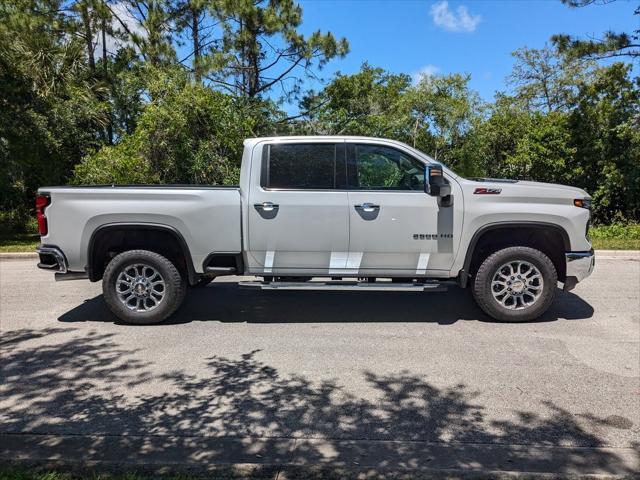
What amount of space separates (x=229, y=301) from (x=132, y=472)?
14.3ft

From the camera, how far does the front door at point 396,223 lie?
568 centimetres

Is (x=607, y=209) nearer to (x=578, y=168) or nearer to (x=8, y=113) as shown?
(x=578, y=168)

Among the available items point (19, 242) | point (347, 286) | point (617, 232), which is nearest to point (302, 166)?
point (347, 286)

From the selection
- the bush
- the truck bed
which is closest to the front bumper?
the truck bed

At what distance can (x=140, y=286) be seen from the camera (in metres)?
5.88

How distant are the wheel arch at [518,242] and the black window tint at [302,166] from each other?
1735 millimetres

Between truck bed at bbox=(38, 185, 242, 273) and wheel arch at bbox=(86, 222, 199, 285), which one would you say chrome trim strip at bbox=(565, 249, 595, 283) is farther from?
wheel arch at bbox=(86, 222, 199, 285)

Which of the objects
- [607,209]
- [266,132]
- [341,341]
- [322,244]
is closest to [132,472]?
[341,341]

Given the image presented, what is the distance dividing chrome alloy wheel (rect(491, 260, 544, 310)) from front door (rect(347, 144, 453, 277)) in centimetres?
61

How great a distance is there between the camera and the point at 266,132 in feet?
53.8

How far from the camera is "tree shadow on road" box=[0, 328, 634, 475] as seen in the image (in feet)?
10.1

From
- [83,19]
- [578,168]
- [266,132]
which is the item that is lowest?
[578,168]

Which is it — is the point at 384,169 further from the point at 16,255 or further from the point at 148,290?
the point at 16,255

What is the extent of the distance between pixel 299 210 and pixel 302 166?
533mm
